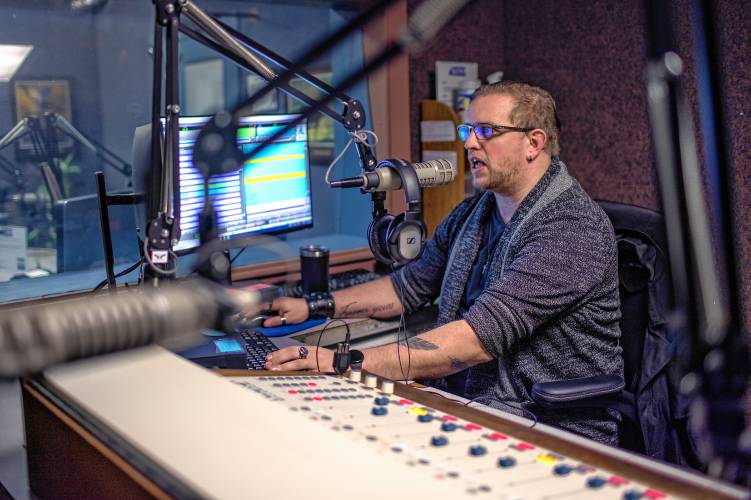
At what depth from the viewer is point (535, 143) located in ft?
6.30

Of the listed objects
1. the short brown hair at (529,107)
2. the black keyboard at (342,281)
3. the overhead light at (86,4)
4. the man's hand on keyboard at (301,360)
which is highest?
the overhead light at (86,4)

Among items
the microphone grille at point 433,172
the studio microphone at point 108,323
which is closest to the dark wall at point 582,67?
the microphone grille at point 433,172

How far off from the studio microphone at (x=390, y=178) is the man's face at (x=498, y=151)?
2.01 ft

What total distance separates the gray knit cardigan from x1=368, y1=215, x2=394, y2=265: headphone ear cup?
0.45 m

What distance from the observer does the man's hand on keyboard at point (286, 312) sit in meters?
1.92

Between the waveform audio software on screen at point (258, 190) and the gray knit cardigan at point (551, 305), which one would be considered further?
the waveform audio software on screen at point (258, 190)

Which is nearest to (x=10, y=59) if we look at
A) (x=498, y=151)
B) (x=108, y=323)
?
(x=498, y=151)

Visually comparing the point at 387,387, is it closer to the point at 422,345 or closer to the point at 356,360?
the point at 356,360

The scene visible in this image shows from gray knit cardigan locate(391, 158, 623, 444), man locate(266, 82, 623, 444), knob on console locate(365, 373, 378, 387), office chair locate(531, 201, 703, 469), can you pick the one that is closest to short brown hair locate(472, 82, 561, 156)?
man locate(266, 82, 623, 444)

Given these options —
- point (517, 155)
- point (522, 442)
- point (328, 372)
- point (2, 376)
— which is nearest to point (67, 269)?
point (328, 372)

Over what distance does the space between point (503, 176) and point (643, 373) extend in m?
0.55

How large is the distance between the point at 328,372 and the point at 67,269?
1.11 meters

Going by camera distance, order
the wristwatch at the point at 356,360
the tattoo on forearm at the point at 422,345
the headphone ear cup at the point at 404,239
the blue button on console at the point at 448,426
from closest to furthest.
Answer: the blue button on console at the point at 448,426 < the headphone ear cup at the point at 404,239 < the wristwatch at the point at 356,360 < the tattoo on forearm at the point at 422,345

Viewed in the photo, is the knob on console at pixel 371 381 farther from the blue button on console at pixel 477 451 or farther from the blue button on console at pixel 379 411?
the blue button on console at pixel 477 451
